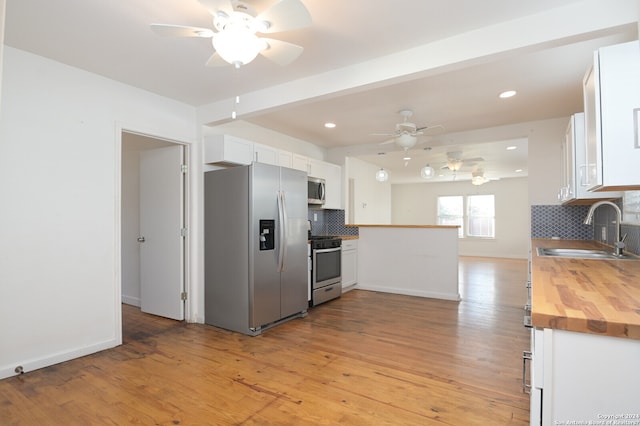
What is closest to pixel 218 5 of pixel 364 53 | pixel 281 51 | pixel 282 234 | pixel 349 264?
pixel 281 51

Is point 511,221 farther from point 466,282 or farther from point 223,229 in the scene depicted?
point 223,229

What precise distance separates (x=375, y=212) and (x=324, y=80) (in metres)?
5.87

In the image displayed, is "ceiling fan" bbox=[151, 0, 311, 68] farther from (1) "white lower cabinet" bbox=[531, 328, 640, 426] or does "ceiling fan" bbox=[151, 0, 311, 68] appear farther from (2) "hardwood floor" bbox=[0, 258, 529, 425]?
(2) "hardwood floor" bbox=[0, 258, 529, 425]

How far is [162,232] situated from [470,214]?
947cm

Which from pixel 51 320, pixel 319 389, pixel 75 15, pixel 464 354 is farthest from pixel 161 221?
pixel 464 354

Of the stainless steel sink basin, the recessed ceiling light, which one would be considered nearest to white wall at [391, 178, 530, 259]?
the recessed ceiling light

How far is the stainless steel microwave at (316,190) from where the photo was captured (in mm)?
4934

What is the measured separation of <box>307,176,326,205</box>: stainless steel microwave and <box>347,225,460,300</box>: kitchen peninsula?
940mm

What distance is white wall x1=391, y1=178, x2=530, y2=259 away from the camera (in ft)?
32.5

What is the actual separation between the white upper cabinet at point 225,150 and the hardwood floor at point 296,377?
1.80 metres

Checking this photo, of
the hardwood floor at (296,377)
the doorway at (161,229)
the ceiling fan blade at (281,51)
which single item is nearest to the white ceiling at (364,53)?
the ceiling fan blade at (281,51)

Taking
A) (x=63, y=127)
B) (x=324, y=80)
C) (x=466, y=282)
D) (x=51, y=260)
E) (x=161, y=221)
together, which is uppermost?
(x=324, y=80)

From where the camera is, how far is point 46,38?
7.78 feet

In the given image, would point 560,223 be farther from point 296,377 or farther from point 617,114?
point 296,377
